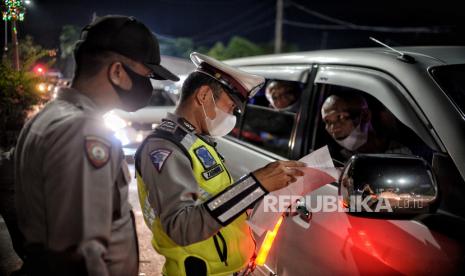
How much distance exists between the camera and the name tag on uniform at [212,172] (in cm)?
179

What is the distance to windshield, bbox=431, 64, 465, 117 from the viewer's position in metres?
1.82

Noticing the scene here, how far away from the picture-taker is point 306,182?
1847mm

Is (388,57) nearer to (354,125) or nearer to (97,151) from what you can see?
(354,125)

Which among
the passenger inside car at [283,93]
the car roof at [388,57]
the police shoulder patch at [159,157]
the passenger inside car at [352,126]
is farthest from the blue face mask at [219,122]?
the passenger inside car at [283,93]

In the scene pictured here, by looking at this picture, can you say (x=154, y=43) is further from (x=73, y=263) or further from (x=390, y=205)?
(x=390, y=205)

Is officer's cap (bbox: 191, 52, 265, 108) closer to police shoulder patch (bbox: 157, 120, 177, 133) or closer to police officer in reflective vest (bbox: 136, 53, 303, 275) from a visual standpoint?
police officer in reflective vest (bbox: 136, 53, 303, 275)

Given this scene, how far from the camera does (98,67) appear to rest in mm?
1440

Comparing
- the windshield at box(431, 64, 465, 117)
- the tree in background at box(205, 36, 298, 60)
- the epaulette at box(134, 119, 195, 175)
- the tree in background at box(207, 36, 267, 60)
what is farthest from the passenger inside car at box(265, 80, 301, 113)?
the tree in background at box(207, 36, 267, 60)

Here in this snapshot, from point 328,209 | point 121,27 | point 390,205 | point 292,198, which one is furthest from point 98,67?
point 328,209

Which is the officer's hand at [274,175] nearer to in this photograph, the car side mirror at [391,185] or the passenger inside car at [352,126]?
the car side mirror at [391,185]

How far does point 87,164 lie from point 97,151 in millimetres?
51

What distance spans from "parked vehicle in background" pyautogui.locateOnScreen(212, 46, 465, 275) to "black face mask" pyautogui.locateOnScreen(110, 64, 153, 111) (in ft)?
2.79

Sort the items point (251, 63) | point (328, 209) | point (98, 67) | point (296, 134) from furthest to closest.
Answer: point (251, 63)
point (296, 134)
point (328, 209)
point (98, 67)

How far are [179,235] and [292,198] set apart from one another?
58cm
